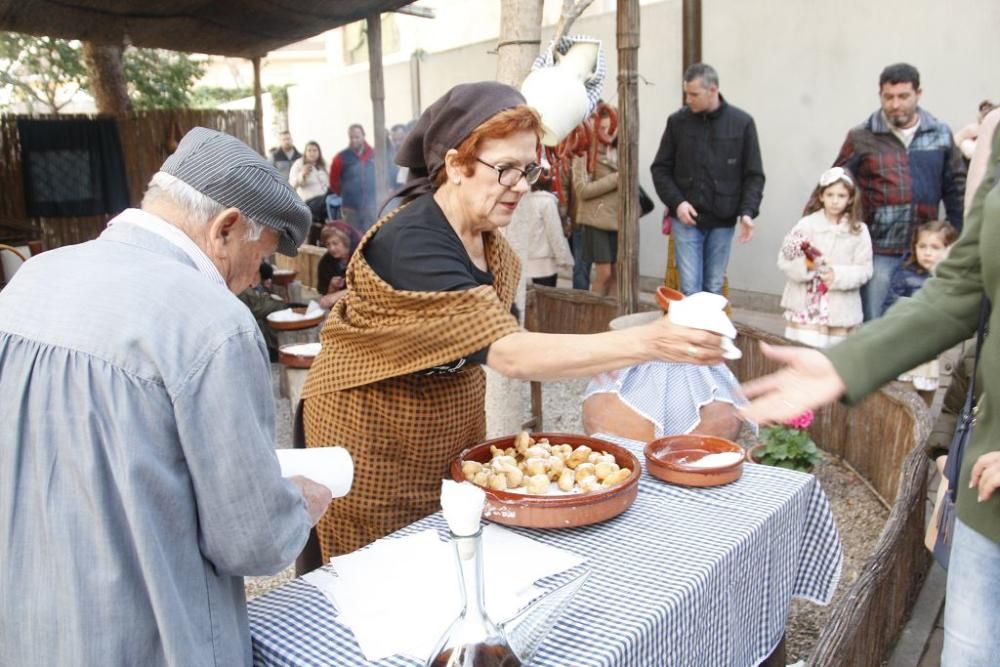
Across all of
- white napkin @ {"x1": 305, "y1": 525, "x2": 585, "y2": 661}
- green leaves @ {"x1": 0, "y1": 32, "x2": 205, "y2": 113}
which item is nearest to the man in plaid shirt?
white napkin @ {"x1": 305, "y1": 525, "x2": 585, "y2": 661}

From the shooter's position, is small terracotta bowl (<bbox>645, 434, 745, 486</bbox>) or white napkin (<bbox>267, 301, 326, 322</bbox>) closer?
small terracotta bowl (<bbox>645, 434, 745, 486</bbox>)

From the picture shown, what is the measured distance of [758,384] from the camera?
1.71 metres

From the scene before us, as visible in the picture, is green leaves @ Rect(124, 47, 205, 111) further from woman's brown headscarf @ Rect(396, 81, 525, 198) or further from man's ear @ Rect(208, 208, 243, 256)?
man's ear @ Rect(208, 208, 243, 256)

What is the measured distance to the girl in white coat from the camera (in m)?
4.94

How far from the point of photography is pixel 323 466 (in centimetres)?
168

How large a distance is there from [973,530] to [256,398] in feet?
4.62

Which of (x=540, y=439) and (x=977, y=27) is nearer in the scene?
(x=540, y=439)

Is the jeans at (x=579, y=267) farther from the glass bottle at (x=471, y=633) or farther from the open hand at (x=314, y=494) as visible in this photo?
the glass bottle at (x=471, y=633)

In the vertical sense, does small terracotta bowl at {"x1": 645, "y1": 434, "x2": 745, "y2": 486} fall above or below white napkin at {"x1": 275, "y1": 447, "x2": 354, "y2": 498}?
below

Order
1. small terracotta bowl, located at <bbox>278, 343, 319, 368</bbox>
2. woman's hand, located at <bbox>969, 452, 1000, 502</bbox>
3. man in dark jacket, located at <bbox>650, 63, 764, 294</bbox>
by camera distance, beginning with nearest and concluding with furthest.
Answer: woman's hand, located at <bbox>969, 452, 1000, 502</bbox> → small terracotta bowl, located at <bbox>278, 343, 319, 368</bbox> → man in dark jacket, located at <bbox>650, 63, 764, 294</bbox>

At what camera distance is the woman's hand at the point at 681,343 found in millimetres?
1727

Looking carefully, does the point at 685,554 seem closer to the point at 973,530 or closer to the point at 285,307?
the point at 973,530

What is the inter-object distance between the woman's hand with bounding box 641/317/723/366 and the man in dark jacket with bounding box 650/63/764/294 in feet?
13.6

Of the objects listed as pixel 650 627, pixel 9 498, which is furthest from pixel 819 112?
pixel 9 498
